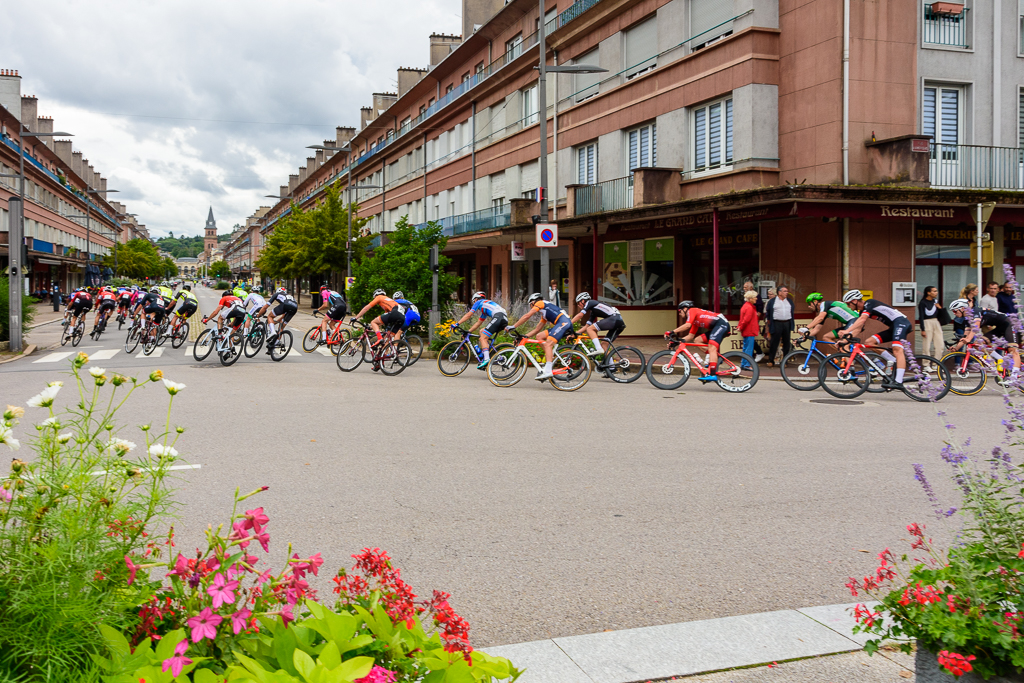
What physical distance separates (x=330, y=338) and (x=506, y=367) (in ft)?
19.7

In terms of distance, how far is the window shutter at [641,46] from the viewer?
23.7m

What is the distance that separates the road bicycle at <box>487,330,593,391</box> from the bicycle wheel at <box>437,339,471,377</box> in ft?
4.57

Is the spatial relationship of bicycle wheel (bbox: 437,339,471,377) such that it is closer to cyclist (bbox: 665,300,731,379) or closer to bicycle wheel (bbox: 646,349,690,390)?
bicycle wheel (bbox: 646,349,690,390)

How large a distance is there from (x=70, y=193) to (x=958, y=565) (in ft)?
269

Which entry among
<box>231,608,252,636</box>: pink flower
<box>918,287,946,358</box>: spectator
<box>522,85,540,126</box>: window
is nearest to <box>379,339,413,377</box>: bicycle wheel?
<box>918,287,946,358</box>: spectator

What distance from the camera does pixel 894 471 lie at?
736 cm

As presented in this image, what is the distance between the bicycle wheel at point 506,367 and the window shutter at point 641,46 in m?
12.7

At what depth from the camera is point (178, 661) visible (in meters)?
2.00

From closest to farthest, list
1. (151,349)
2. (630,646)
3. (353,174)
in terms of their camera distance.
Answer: (630,646) < (151,349) < (353,174)

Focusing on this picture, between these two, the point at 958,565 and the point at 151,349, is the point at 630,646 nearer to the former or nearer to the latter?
the point at 958,565

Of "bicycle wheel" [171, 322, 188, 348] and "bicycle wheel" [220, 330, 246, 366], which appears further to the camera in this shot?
"bicycle wheel" [171, 322, 188, 348]

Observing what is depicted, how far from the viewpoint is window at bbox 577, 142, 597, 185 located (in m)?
27.0

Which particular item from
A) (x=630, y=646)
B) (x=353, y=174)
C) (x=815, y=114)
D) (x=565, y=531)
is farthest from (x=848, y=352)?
(x=353, y=174)

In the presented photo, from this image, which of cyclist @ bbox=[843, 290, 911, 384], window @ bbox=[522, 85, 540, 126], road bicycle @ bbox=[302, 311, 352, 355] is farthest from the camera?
window @ bbox=[522, 85, 540, 126]
